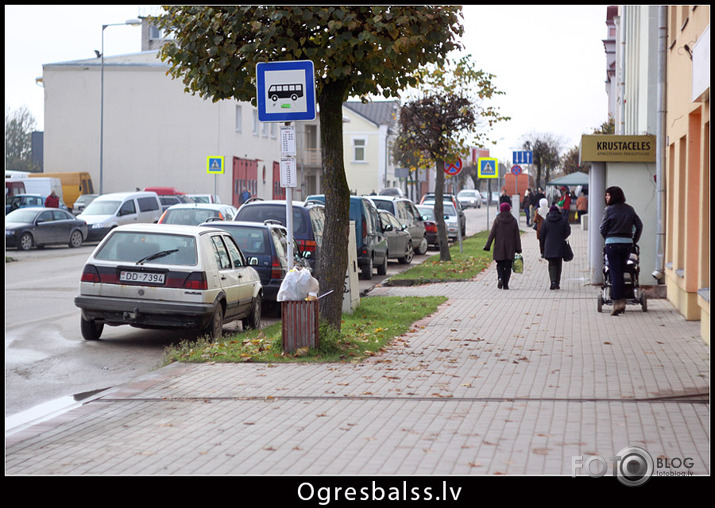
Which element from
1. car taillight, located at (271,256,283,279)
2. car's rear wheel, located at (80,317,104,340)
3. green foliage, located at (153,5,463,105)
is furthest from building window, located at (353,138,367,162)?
green foliage, located at (153,5,463,105)

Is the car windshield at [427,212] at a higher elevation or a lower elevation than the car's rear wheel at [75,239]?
higher

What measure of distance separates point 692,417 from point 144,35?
71.6m

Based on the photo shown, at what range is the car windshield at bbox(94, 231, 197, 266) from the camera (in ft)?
39.3

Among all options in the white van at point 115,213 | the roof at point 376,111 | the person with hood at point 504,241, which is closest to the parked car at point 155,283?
the person with hood at point 504,241

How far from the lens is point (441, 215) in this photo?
27.3 metres

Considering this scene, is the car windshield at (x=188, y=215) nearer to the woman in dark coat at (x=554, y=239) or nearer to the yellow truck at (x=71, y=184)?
the woman in dark coat at (x=554, y=239)

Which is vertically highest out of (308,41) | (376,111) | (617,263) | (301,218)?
(376,111)

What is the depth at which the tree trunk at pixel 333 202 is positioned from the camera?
1097 cm

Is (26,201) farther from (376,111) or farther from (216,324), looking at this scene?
(376,111)

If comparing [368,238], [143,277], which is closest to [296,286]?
[143,277]

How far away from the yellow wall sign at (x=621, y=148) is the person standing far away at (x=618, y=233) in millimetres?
3962

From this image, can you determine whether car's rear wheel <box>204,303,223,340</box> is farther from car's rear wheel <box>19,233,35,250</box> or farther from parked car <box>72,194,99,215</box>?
parked car <box>72,194,99,215</box>

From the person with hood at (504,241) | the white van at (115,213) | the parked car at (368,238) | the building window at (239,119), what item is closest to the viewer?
the person with hood at (504,241)

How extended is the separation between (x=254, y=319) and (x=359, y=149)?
76.3 meters
